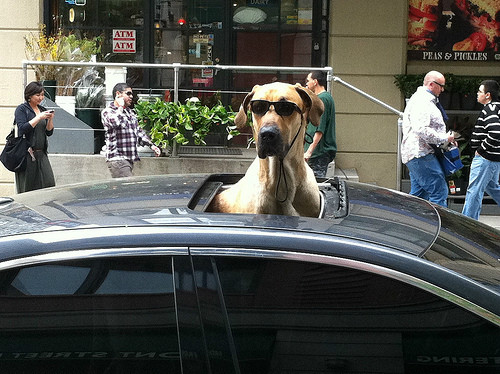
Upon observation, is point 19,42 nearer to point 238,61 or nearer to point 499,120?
point 238,61

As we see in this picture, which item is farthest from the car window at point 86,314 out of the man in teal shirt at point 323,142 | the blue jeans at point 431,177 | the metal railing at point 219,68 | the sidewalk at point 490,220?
the sidewalk at point 490,220

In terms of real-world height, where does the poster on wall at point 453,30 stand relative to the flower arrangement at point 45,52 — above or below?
above

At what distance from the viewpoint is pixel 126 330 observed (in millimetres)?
2893

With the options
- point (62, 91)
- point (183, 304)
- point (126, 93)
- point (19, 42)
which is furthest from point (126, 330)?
point (19, 42)

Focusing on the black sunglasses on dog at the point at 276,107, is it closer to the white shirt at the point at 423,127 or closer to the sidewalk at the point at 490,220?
the white shirt at the point at 423,127

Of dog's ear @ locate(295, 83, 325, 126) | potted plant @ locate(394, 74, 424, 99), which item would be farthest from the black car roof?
potted plant @ locate(394, 74, 424, 99)

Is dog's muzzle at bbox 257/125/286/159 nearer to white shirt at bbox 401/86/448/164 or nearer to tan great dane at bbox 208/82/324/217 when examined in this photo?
tan great dane at bbox 208/82/324/217

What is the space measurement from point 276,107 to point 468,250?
65.2 inches

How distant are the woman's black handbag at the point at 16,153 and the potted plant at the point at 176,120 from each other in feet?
6.57

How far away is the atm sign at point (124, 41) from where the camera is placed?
13.3 m

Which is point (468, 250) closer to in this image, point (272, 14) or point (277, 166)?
point (277, 166)

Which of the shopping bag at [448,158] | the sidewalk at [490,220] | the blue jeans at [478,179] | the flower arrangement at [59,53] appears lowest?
the sidewalk at [490,220]

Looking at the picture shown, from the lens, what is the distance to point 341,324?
288 centimetres

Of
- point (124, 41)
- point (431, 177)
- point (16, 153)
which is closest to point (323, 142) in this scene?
point (431, 177)
